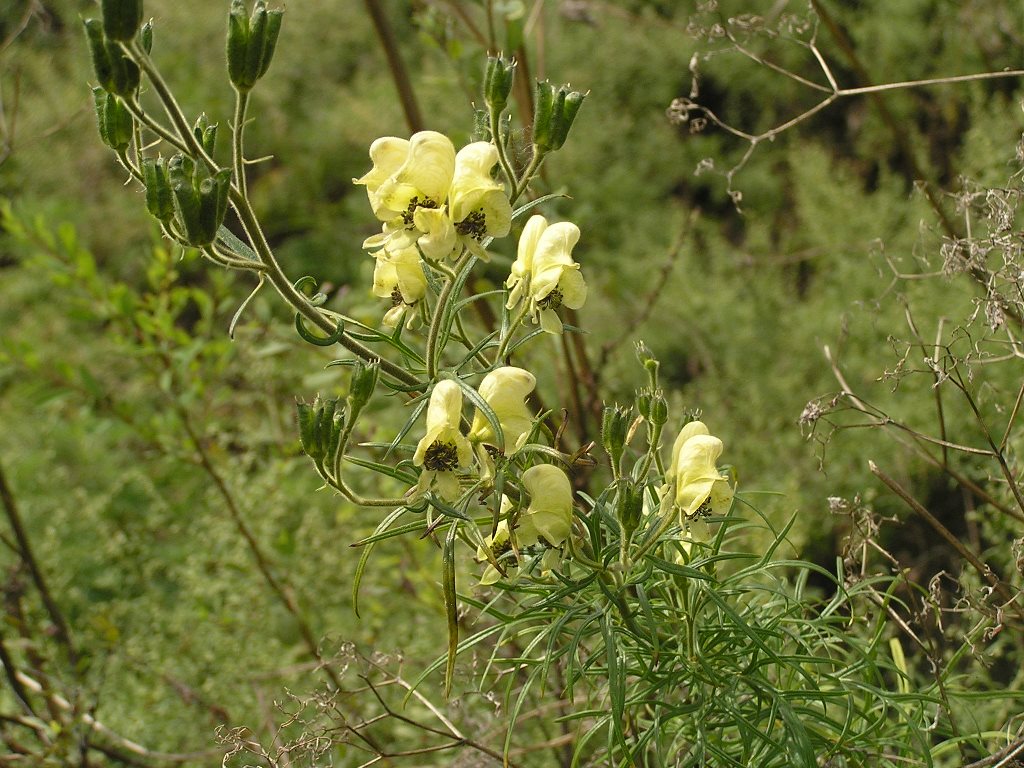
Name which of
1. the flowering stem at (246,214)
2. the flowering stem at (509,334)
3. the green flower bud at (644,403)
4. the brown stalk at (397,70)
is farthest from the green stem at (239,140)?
the brown stalk at (397,70)

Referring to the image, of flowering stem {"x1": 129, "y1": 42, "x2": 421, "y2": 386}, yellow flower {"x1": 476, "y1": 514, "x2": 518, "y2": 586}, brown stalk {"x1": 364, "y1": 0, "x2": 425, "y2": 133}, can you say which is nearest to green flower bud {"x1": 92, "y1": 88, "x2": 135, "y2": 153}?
flowering stem {"x1": 129, "y1": 42, "x2": 421, "y2": 386}

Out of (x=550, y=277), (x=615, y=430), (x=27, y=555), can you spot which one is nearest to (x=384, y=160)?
(x=550, y=277)

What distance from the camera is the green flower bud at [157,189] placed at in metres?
0.69

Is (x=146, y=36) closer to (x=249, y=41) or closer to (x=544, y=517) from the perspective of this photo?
(x=249, y=41)

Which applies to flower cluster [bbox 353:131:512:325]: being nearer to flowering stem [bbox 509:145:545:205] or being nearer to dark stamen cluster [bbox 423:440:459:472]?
flowering stem [bbox 509:145:545:205]

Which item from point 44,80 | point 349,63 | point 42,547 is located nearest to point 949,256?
point 42,547

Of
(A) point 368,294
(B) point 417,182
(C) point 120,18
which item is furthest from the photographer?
(A) point 368,294

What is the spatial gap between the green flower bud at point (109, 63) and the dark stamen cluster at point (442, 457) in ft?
1.00

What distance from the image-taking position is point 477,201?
2.43ft

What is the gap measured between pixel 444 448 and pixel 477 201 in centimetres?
17

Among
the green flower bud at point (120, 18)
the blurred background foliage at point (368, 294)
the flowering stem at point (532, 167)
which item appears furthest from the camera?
the blurred background foliage at point (368, 294)

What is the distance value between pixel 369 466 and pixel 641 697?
11.4 inches

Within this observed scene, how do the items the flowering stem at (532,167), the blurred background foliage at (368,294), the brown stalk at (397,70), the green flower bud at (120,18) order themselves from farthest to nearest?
the blurred background foliage at (368,294) < the brown stalk at (397,70) < the flowering stem at (532,167) < the green flower bud at (120,18)

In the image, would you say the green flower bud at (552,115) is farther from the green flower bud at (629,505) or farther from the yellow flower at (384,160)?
the green flower bud at (629,505)
